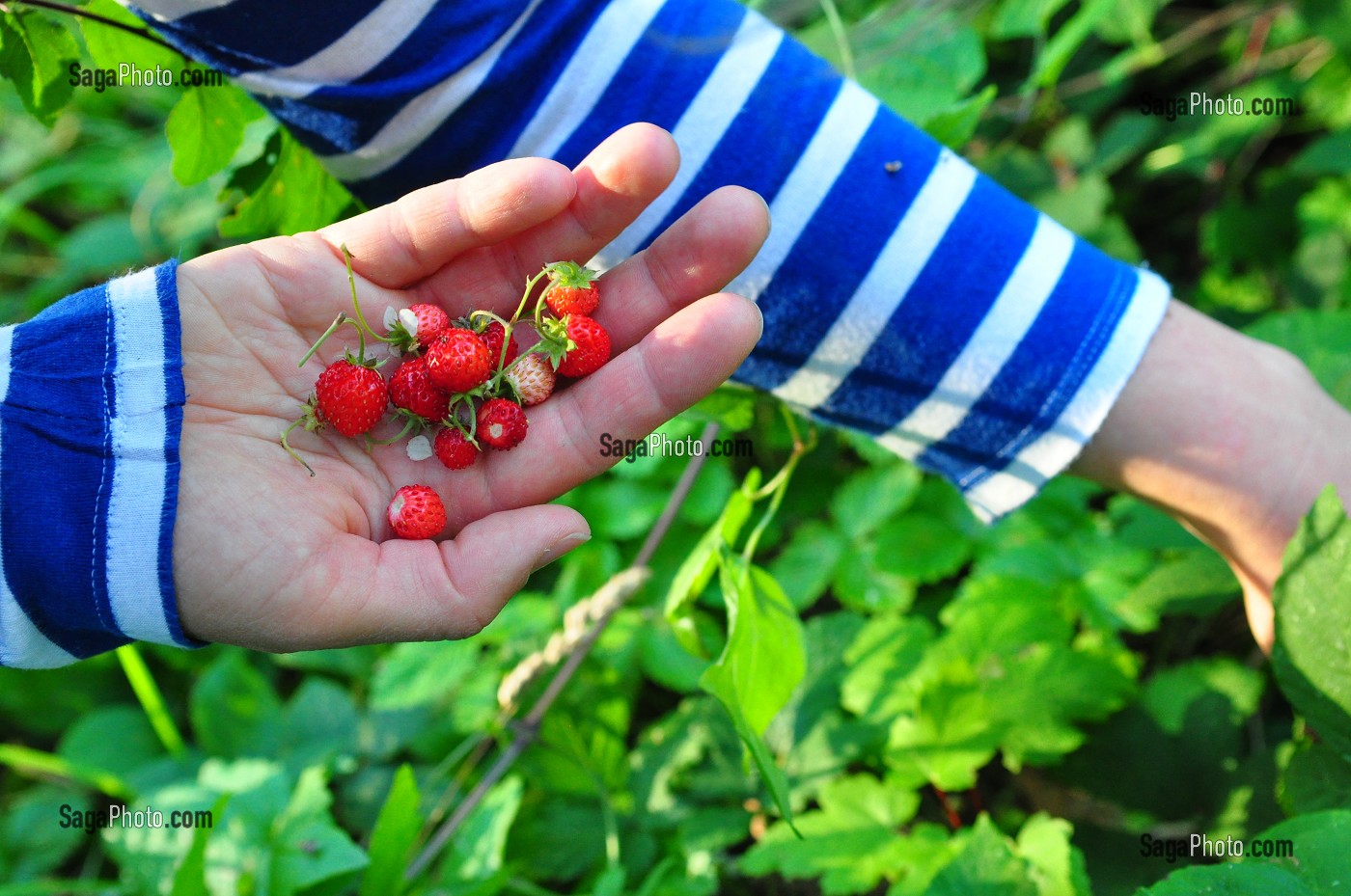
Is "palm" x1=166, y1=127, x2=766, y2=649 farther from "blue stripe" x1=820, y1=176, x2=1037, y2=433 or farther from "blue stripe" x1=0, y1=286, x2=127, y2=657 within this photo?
"blue stripe" x1=820, y1=176, x2=1037, y2=433

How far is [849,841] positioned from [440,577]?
603 millimetres

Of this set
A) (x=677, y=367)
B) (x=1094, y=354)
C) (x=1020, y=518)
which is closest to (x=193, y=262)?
(x=677, y=367)

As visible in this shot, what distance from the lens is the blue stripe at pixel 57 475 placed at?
2.47 feet

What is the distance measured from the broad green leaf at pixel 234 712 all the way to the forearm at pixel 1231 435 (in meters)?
1.30

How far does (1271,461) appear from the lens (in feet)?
3.25

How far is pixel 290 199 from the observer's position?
1191mm

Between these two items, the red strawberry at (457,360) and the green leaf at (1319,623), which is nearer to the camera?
the green leaf at (1319,623)

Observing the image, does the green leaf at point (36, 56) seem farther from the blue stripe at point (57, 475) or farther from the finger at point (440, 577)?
the finger at point (440, 577)

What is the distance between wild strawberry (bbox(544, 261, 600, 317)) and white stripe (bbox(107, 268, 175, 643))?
0.35 meters

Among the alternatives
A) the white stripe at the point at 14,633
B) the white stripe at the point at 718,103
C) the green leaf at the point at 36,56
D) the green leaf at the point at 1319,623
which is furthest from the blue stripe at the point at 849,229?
the green leaf at the point at 36,56

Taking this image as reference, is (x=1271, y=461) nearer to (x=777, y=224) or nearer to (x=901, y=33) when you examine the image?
(x=777, y=224)

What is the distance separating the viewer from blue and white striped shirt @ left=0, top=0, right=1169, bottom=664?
0.97 m

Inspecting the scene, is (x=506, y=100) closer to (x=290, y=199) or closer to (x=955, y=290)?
(x=290, y=199)

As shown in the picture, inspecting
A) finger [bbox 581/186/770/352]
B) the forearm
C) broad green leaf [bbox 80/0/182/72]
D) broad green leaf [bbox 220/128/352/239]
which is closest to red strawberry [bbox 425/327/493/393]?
finger [bbox 581/186/770/352]
